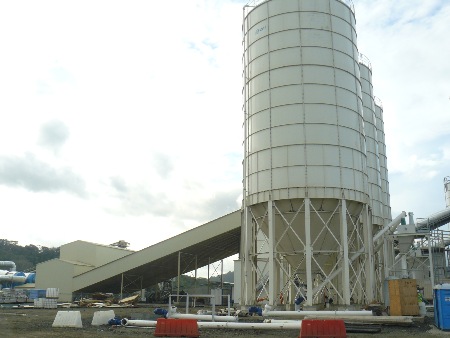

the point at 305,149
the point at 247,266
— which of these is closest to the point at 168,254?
the point at 247,266

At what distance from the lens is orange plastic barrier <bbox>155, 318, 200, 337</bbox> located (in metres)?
13.4

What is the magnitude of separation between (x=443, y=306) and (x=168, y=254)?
24.9 m

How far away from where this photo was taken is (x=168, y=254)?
37.8 metres

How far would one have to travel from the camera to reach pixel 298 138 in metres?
24.0

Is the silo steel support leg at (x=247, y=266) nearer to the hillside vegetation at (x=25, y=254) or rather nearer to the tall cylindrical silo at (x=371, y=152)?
the tall cylindrical silo at (x=371, y=152)

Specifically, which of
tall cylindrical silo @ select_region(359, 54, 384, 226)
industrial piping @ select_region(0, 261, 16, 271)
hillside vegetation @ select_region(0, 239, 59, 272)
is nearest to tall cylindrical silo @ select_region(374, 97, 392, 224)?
tall cylindrical silo @ select_region(359, 54, 384, 226)

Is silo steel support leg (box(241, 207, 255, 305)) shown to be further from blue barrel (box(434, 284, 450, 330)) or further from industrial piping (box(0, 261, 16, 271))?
industrial piping (box(0, 261, 16, 271))

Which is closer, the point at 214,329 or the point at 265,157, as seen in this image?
the point at 214,329

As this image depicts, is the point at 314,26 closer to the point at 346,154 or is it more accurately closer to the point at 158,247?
the point at 346,154

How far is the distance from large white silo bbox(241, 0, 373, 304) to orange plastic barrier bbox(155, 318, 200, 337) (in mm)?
10106

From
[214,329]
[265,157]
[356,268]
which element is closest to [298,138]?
[265,157]

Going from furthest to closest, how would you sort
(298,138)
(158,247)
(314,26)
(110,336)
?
(158,247)
(314,26)
(298,138)
(110,336)

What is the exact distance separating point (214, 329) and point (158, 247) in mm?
22601

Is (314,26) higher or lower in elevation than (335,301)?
higher
